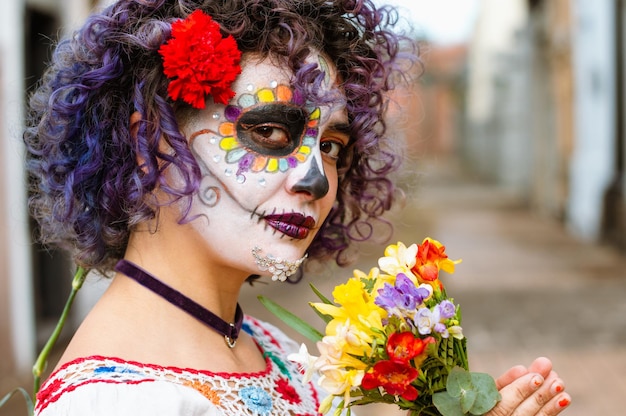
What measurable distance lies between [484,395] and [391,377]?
196 mm

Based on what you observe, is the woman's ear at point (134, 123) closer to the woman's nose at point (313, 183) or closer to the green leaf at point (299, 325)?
the woman's nose at point (313, 183)

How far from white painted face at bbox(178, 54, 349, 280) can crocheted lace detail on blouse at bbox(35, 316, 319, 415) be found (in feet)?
0.86

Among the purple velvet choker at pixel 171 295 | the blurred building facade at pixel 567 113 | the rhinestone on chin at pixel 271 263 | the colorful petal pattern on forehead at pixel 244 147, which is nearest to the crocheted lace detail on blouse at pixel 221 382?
the purple velvet choker at pixel 171 295

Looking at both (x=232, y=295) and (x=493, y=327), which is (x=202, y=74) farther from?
(x=493, y=327)

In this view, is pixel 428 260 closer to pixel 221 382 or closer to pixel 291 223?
pixel 291 223

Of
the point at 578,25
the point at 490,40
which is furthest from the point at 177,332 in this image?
the point at 490,40

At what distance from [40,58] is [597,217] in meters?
9.82

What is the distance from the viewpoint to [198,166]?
196 centimetres

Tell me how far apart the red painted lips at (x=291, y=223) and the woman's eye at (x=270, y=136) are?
0.16 meters

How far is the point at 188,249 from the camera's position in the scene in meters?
2.01

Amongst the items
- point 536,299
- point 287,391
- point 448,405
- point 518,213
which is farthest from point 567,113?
point 448,405

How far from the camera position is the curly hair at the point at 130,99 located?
1953mm

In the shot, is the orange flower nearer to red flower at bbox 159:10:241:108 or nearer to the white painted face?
the white painted face

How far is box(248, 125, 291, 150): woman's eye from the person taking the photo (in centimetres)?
200
